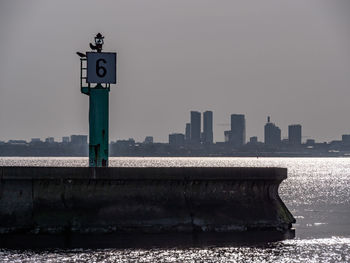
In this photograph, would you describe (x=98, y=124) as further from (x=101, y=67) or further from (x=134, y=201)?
(x=134, y=201)

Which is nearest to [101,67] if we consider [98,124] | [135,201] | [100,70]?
[100,70]

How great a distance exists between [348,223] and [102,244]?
2089 centimetres

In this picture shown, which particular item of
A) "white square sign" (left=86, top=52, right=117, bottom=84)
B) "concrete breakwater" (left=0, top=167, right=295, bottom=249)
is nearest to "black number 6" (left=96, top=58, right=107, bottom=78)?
"white square sign" (left=86, top=52, right=117, bottom=84)

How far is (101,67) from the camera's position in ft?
146

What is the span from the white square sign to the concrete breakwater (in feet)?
24.4

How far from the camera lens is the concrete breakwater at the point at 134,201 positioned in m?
37.6

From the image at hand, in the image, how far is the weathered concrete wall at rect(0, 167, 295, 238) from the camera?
123 feet

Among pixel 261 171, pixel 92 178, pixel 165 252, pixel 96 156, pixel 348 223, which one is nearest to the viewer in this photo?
pixel 165 252

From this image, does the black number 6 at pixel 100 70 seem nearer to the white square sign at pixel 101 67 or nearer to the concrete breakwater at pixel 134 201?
the white square sign at pixel 101 67

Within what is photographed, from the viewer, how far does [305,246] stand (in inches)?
1533

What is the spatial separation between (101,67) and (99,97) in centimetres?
164

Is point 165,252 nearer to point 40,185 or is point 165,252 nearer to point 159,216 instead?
point 159,216

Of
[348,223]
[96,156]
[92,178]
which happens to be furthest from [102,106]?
[348,223]

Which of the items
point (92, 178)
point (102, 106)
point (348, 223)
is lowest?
point (348, 223)
